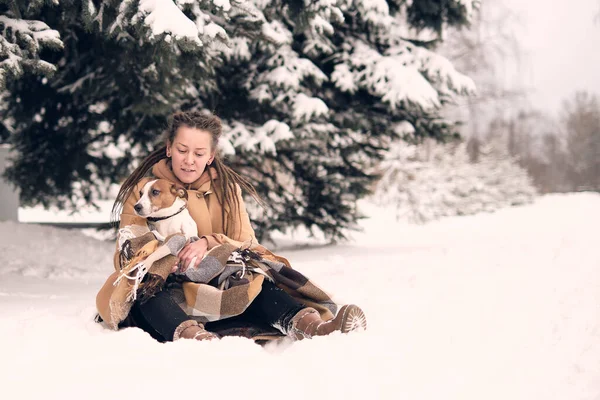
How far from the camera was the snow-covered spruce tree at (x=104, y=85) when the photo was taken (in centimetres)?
444

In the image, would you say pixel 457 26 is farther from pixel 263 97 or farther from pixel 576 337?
pixel 576 337

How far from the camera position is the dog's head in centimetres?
332

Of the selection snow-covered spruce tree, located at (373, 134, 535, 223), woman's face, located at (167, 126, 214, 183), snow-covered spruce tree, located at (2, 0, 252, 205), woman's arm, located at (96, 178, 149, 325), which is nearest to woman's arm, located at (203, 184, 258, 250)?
woman's face, located at (167, 126, 214, 183)

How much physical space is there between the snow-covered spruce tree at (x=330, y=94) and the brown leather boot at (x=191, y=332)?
12.5 ft

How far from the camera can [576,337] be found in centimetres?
344

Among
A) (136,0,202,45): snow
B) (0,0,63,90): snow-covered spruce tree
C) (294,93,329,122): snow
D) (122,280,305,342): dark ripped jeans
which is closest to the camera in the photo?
(122,280,305,342): dark ripped jeans

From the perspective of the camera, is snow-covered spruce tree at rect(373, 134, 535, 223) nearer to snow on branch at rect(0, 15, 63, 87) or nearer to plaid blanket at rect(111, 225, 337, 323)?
snow on branch at rect(0, 15, 63, 87)

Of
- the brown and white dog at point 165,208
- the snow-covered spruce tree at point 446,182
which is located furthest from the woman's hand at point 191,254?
the snow-covered spruce tree at point 446,182

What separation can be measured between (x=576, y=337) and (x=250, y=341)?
1.85m

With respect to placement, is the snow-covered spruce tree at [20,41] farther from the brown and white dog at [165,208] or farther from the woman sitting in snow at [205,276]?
the brown and white dog at [165,208]

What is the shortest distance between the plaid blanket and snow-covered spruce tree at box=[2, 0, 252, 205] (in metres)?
1.63

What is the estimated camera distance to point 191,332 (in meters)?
2.92

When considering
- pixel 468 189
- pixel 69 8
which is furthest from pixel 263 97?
pixel 468 189

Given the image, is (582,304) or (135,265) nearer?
(135,265)
